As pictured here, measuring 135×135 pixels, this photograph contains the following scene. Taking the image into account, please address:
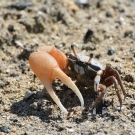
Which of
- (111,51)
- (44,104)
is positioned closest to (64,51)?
(111,51)

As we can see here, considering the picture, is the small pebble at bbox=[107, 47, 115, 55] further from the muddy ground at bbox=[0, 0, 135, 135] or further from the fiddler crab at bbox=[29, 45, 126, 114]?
the fiddler crab at bbox=[29, 45, 126, 114]

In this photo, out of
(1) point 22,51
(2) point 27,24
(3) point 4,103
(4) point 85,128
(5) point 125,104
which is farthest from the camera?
(2) point 27,24

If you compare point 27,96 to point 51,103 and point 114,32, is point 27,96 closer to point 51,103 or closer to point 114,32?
point 51,103

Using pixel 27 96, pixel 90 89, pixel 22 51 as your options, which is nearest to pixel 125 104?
pixel 90 89

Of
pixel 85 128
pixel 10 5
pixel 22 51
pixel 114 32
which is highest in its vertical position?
pixel 10 5

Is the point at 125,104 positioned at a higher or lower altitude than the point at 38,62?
lower

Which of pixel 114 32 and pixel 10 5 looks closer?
pixel 114 32
